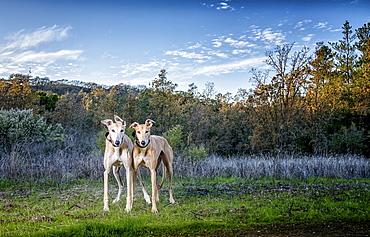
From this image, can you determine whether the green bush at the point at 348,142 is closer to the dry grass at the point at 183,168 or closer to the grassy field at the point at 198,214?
the dry grass at the point at 183,168

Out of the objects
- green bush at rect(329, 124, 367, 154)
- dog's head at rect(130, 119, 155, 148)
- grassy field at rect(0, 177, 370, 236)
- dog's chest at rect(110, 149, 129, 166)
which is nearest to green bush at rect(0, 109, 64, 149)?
A: grassy field at rect(0, 177, 370, 236)

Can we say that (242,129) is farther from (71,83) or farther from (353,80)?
(71,83)

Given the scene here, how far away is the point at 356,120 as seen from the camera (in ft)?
80.3

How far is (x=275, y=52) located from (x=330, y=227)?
16.4 m

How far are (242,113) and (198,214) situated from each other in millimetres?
19242

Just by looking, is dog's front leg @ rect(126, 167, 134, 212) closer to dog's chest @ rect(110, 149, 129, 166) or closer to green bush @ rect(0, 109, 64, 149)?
dog's chest @ rect(110, 149, 129, 166)

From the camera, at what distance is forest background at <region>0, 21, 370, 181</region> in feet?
59.5

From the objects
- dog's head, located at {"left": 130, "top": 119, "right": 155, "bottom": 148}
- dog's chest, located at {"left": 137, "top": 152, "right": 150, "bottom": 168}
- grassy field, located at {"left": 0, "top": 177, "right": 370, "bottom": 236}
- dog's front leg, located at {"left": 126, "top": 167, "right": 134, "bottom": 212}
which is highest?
dog's head, located at {"left": 130, "top": 119, "right": 155, "bottom": 148}

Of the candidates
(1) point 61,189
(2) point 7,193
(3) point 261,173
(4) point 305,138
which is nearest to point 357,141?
(4) point 305,138

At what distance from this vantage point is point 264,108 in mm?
20609

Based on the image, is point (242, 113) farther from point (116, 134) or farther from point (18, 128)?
point (116, 134)

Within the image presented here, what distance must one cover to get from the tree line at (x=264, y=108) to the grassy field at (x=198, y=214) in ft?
28.7

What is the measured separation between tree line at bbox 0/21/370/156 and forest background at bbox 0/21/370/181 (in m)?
0.07

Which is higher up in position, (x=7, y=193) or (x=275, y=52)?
(x=275, y=52)
